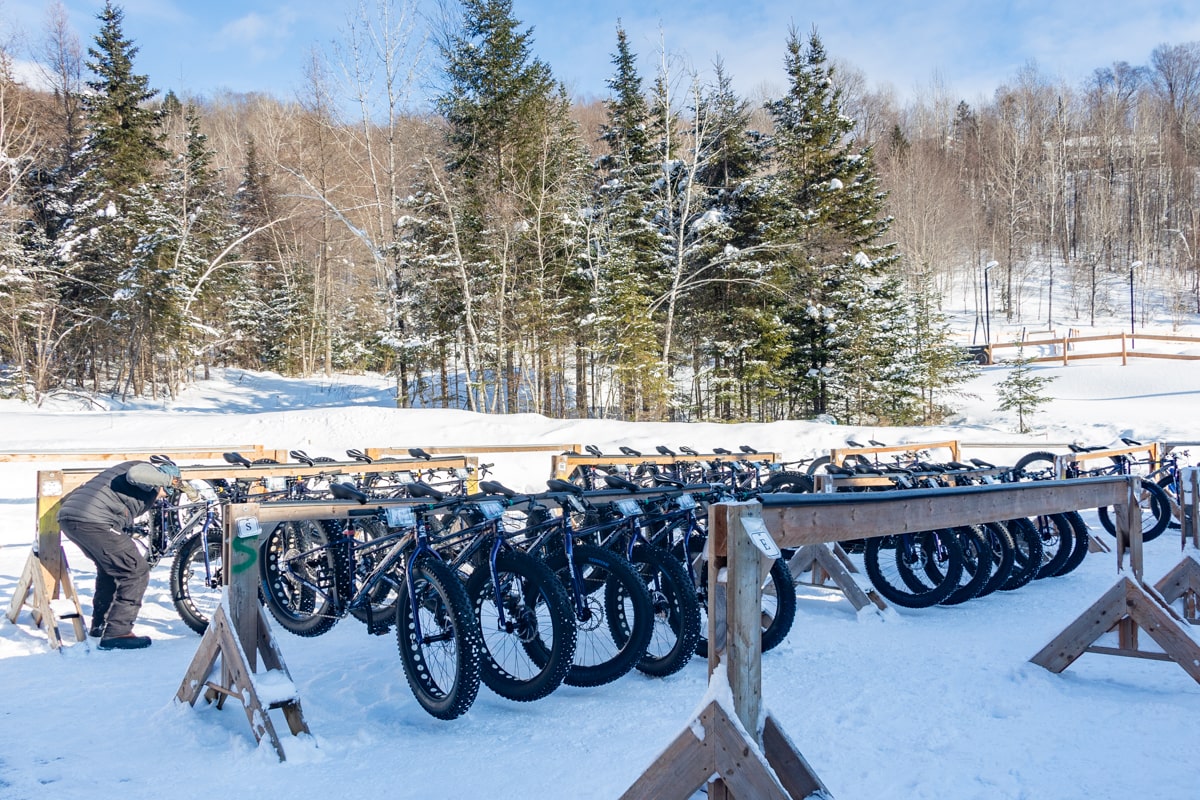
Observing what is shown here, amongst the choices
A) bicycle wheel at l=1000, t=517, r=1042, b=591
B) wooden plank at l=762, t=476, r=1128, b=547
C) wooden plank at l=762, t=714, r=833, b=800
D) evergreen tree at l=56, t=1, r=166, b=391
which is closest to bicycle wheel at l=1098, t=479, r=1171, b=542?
bicycle wheel at l=1000, t=517, r=1042, b=591

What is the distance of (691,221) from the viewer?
79.7ft

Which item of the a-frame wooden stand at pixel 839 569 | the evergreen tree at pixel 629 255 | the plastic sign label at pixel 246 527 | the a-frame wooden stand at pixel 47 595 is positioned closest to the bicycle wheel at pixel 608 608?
the plastic sign label at pixel 246 527

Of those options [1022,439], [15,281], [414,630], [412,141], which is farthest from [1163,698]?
[15,281]

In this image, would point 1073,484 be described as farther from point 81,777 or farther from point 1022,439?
point 1022,439

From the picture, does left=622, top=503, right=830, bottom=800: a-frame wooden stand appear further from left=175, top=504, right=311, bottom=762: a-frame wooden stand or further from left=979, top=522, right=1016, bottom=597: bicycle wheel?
left=979, top=522, right=1016, bottom=597: bicycle wheel

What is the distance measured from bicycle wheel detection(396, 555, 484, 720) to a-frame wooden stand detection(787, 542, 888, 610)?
281 cm

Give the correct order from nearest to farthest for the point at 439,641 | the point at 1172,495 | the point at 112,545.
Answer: the point at 439,641, the point at 112,545, the point at 1172,495

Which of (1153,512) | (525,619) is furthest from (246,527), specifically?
(1153,512)

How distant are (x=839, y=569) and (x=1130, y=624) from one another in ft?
6.28

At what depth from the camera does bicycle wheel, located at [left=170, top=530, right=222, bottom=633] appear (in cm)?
568

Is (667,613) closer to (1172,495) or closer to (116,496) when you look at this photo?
(116,496)

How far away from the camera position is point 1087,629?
445 centimetres

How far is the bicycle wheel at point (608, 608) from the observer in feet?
13.9

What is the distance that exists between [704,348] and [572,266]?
16.3 feet
